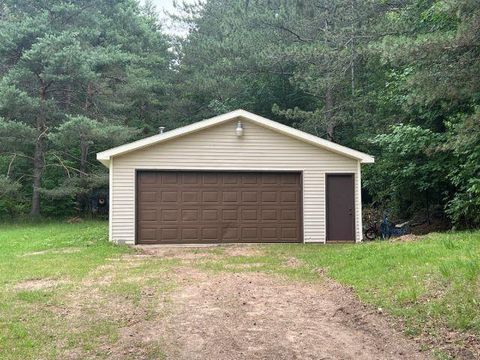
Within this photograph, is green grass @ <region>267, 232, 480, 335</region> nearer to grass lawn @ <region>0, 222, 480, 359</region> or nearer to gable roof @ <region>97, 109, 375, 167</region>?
grass lawn @ <region>0, 222, 480, 359</region>

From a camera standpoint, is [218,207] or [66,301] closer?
[66,301]

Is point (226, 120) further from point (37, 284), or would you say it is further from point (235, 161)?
point (37, 284)

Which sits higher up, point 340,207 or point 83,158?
point 83,158

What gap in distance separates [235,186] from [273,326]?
765cm

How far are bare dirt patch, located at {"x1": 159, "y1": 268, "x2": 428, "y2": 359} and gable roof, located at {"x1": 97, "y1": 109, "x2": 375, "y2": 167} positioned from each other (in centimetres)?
590

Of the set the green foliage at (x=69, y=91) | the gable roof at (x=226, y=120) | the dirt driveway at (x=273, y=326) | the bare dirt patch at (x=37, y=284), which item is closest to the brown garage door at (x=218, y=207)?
the gable roof at (x=226, y=120)

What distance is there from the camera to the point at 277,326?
4699 millimetres

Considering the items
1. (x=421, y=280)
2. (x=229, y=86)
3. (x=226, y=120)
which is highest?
(x=229, y=86)

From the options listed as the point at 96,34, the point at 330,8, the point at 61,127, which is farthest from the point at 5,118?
the point at 330,8

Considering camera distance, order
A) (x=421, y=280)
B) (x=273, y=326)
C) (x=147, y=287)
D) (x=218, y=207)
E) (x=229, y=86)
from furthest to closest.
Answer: (x=229, y=86), (x=218, y=207), (x=147, y=287), (x=421, y=280), (x=273, y=326)

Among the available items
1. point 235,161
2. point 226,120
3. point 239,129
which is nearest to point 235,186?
point 235,161

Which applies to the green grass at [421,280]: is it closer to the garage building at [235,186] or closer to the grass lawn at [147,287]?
the grass lawn at [147,287]

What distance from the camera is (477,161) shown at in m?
11.2

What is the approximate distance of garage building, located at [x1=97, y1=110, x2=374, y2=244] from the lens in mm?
11820
